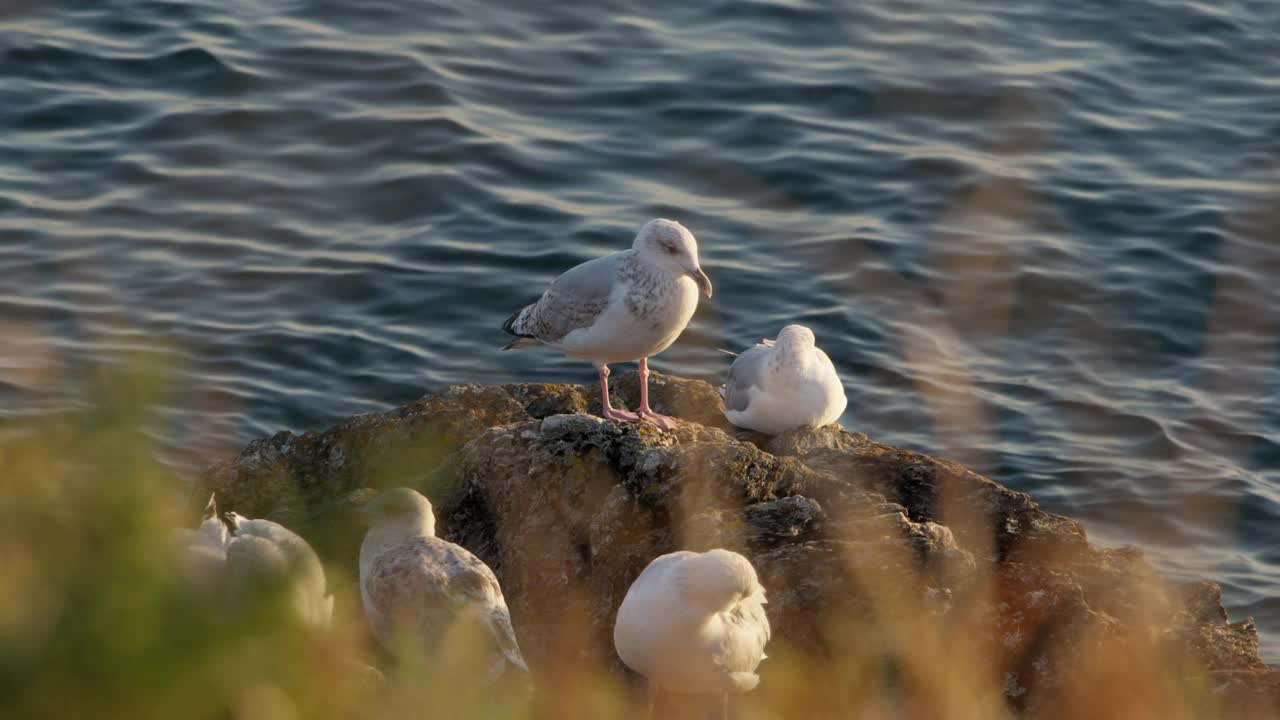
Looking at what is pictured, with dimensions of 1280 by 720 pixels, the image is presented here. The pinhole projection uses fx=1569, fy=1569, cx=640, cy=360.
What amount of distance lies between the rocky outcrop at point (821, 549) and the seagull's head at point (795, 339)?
6.70 ft

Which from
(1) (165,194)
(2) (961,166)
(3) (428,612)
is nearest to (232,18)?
(1) (165,194)

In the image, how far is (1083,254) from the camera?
47.5 feet

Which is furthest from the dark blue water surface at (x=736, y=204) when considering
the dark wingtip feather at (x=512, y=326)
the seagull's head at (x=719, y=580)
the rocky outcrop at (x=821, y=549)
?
the seagull's head at (x=719, y=580)

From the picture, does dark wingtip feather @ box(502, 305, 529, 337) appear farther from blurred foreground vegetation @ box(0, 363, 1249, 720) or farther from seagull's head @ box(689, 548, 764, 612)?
blurred foreground vegetation @ box(0, 363, 1249, 720)

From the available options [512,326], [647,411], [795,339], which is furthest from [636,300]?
[795,339]

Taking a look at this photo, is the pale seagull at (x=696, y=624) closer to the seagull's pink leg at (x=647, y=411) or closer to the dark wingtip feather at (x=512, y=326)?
the seagull's pink leg at (x=647, y=411)

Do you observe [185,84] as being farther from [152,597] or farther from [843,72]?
[152,597]

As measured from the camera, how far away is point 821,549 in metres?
6.26

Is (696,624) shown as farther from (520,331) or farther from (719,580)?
(520,331)

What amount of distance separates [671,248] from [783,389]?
140 cm

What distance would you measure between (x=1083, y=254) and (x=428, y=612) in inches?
392

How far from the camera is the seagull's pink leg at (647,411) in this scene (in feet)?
26.0

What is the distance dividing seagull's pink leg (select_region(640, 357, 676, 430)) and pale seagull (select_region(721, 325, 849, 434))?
2.22 feet

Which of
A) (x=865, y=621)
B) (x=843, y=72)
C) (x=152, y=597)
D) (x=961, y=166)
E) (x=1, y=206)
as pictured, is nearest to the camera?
(x=152, y=597)
